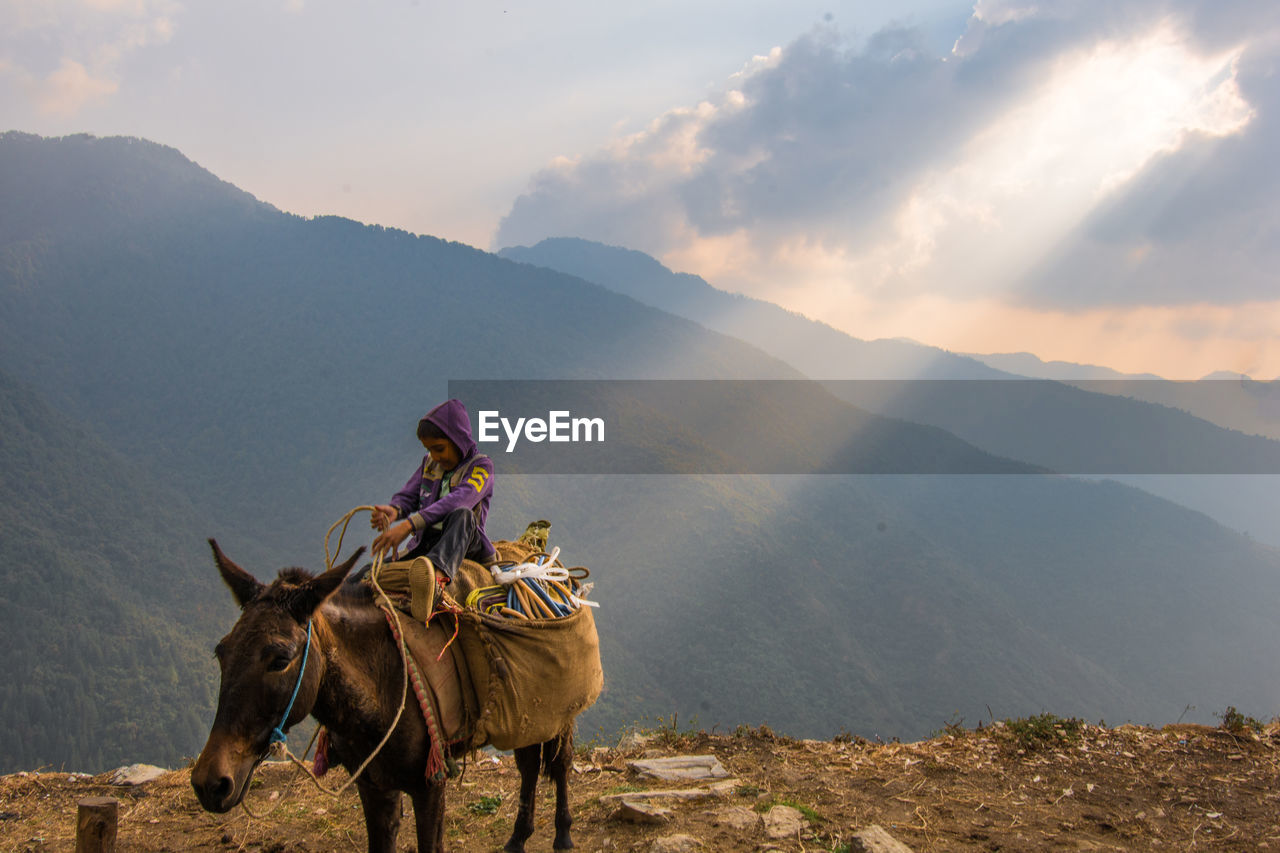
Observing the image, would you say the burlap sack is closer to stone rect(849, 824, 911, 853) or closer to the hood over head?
the hood over head

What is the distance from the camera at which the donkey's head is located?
8.55 feet

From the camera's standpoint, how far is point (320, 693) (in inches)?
124

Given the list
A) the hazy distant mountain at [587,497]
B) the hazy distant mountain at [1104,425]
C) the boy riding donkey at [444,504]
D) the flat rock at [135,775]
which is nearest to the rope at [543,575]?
the boy riding donkey at [444,504]

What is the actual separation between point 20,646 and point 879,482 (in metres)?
101

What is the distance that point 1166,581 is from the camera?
3745 inches

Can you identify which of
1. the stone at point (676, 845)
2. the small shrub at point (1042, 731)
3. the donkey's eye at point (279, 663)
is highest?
the donkey's eye at point (279, 663)

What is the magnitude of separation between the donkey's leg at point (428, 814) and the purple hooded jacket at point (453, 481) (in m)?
1.37

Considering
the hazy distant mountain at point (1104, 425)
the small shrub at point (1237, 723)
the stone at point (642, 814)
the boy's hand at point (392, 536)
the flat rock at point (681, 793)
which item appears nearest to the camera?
the boy's hand at point (392, 536)

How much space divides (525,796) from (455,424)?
2831 mm

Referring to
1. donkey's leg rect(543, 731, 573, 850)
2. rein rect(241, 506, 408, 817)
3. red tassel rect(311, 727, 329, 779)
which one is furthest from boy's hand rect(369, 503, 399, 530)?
donkey's leg rect(543, 731, 573, 850)

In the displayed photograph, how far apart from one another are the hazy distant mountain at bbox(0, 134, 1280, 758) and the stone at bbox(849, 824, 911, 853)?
4788 centimetres

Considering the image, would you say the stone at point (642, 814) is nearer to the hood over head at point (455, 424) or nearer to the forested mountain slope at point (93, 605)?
the hood over head at point (455, 424)

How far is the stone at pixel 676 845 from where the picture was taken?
468 centimetres

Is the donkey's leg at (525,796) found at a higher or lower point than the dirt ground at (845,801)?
higher
